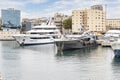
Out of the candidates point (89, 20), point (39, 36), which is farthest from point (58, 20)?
point (39, 36)

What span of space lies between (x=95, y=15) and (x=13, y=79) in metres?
97.8

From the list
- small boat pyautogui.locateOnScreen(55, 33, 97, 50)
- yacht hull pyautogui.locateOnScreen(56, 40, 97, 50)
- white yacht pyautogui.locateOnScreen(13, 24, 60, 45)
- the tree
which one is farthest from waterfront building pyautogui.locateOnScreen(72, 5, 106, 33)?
yacht hull pyautogui.locateOnScreen(56, 40, 97, 50)

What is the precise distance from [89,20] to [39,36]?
45872mm

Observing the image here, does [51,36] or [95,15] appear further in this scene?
[95,15]

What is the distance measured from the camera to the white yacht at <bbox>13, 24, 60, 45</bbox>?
240 feet

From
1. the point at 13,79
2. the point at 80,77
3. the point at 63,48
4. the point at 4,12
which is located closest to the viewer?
the point at 13,79

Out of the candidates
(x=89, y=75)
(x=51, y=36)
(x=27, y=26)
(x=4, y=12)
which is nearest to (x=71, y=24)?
(x=27, y=26)

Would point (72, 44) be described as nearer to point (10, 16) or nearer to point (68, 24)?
point (10, 16)

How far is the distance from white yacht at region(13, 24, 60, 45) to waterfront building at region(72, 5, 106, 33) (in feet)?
123

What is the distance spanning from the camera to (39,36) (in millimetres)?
74938

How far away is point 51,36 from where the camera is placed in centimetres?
7775

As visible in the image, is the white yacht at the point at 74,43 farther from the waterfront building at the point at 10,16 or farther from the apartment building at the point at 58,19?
the apartment building at the point at 58,19

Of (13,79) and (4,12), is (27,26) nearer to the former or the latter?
(4,12)

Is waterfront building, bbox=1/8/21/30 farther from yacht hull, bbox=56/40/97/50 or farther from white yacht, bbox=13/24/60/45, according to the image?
yacht hull, bbox=56/40/97/50
